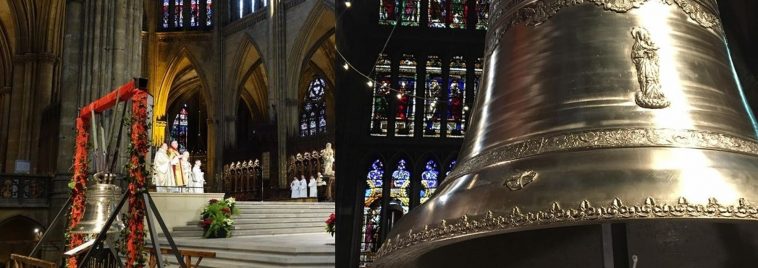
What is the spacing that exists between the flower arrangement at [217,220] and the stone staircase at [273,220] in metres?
0.23

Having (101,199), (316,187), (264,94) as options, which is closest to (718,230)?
(101,199)

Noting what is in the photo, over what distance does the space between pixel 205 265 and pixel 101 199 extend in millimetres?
3586

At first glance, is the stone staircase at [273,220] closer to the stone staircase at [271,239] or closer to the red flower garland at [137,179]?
the stone staircase at [271,239]

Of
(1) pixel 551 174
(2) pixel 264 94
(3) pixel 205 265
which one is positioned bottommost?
(3) pixel 205 265

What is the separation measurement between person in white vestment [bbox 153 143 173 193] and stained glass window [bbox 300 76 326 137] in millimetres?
13426

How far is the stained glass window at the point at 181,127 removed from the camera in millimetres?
33312

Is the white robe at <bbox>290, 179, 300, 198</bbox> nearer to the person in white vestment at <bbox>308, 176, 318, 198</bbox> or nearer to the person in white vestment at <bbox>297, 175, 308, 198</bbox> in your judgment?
the person in white vestment at <bbox>297, 175, 308, 198</bbox>

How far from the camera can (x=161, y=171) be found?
1343 cm

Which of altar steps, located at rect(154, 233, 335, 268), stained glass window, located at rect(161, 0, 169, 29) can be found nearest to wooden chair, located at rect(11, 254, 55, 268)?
altar steps, located at rect(154, 233, 335, 268)

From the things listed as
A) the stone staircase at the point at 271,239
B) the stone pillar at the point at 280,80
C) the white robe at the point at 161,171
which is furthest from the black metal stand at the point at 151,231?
the stone pillar at the point at 280,80

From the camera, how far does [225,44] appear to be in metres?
27.6

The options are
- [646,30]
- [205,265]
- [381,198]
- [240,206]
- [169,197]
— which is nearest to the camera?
[646,30]

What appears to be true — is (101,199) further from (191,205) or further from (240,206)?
(240,206)

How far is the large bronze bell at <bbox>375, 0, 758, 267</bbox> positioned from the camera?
1099 millimetres
